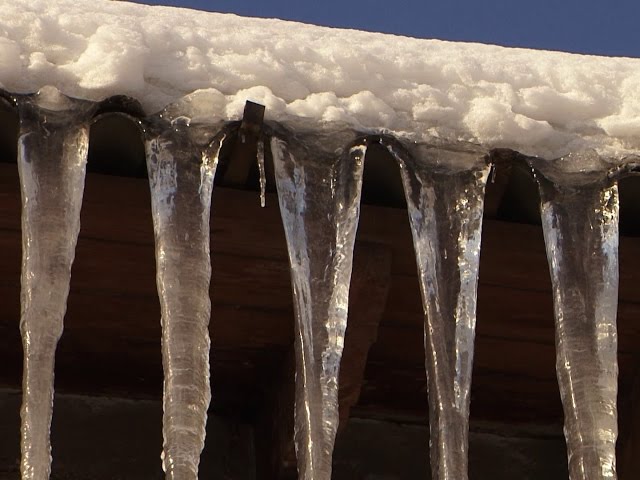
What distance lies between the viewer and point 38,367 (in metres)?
2.64

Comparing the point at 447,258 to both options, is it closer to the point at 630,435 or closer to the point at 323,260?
the point at 323,260

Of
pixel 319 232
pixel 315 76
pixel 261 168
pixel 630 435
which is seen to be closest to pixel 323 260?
pixel 319 232

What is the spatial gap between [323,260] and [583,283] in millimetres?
380

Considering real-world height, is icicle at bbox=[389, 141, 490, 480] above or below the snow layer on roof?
below

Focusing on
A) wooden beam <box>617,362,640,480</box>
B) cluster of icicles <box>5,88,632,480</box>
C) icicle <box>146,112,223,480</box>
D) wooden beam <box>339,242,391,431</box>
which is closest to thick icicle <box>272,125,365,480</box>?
cluster of icicles <box>5,88,632,480</box>

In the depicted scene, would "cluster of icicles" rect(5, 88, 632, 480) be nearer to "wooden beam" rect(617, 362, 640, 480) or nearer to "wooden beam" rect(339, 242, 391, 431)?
"wooden beam" rect(339, 242, 391, 431)

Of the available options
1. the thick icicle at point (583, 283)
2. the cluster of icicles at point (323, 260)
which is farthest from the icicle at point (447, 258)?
the thick icicle at point (583, 283)

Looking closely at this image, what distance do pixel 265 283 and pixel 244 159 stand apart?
32 cm

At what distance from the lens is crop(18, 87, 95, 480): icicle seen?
8.78ft

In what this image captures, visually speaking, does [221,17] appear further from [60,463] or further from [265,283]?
[60,463]

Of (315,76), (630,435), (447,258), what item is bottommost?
(630,435)

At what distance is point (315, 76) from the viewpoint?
2895mm

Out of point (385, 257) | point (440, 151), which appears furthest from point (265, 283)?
point (440, 151)

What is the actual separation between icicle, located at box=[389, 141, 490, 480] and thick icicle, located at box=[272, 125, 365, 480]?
0.27 feet
